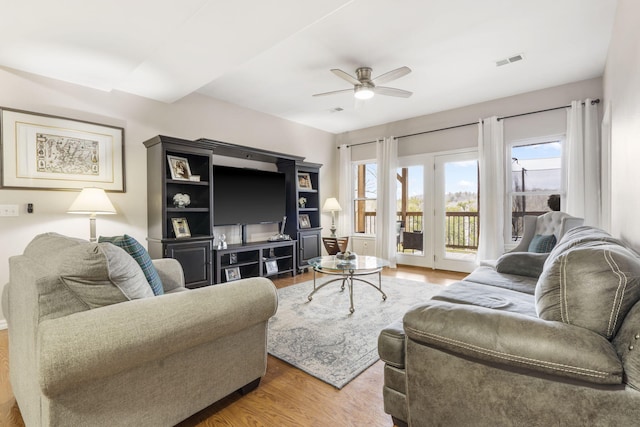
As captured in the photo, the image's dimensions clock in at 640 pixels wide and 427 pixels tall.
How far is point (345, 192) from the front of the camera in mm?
6051

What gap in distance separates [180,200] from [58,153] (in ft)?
4.00

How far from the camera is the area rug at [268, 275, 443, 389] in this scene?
2070 mm

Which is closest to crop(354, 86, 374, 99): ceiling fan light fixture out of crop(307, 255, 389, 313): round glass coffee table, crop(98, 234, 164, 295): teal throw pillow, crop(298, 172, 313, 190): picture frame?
crop(307, 255, 389, 313): round glass coffee table

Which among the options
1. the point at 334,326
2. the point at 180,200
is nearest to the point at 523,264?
the point at 334,326

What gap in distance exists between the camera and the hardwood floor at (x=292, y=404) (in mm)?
1528

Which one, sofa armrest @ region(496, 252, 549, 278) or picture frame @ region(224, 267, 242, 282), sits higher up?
sofa armrest @ region(496, 252, 549, 278)

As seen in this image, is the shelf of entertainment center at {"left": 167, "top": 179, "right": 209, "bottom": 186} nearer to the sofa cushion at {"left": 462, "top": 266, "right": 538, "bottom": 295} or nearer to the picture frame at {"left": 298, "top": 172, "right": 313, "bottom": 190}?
the picture frame at {"left": 298, "top": 172, "right": 313, "bottom": 190}

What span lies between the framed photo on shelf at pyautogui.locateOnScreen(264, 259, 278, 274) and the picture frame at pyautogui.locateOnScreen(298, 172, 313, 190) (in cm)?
139

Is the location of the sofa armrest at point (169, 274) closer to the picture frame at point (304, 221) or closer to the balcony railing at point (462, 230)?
the picture frame at point (304, 221)

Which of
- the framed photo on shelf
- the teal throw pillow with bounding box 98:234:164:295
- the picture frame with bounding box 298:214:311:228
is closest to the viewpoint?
the teal throw pillow with bounding box 98:234:164:295

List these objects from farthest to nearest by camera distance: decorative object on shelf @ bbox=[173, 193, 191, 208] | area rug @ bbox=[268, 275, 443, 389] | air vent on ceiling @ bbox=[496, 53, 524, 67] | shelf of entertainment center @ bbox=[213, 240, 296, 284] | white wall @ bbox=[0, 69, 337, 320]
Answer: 1. shelf of entertainment center @ bbox=[213, 240, 296, 284]
2. decorative object on shelf @ bbox=[173, 193, 191, 208]
3. air vent on ceiling @ bbox=[496, 53, 524, 67]
4. white wall @ bbox=[0, 69, 337, 320]
5. area rug @ bbox=[268, 275, 443, 389]

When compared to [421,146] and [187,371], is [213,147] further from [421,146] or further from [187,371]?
[421,146]

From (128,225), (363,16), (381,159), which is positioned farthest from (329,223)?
(363,16)

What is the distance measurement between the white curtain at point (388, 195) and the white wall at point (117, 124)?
1.99m
